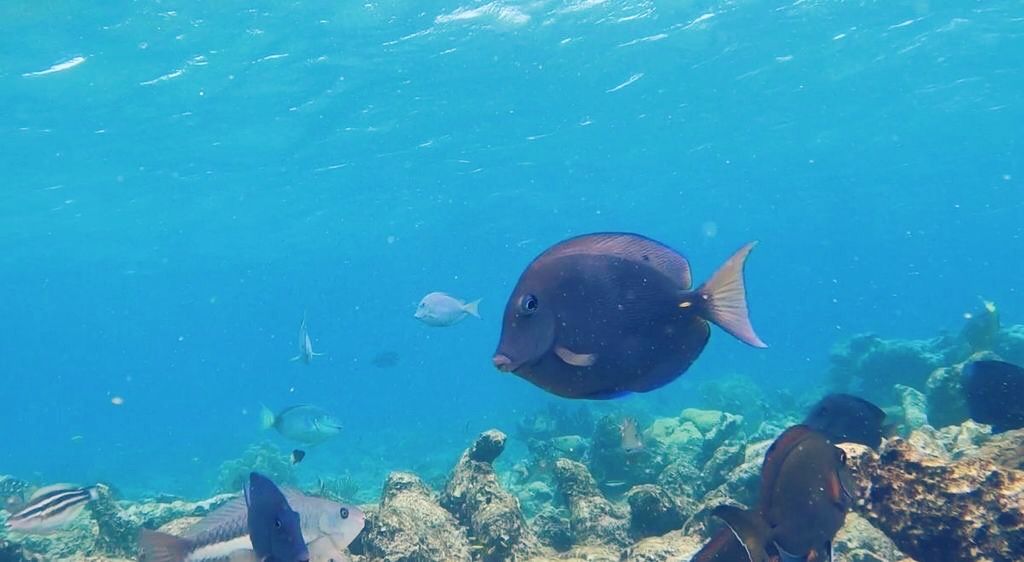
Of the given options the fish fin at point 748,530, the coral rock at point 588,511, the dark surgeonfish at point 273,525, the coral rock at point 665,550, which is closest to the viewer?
the dark surgeonfish at point 273,525

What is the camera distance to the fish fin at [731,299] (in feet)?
7.60

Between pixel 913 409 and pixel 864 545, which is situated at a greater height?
pixel 864 545

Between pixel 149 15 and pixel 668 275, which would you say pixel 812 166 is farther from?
pixel 668 275

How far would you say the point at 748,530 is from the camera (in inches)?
122

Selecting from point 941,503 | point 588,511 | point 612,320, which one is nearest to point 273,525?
point 612,320

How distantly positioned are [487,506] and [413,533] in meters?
0.95

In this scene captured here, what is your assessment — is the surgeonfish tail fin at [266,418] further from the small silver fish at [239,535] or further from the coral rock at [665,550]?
the coral rock at [665,550]

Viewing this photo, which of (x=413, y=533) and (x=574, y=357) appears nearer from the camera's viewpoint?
(x=574, y=357)

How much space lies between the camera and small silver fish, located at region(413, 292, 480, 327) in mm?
11203

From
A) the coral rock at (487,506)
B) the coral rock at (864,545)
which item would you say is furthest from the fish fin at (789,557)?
the coral rock at (487,506)

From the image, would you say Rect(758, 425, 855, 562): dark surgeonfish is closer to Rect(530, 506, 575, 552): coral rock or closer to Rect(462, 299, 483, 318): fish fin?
→ Rect(530, 506, 575, 552): coral rock

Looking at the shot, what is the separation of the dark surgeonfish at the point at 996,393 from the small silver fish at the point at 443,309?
6.95 m

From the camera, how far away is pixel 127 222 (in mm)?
37938

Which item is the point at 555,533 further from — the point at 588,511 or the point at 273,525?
the point at 273,525
